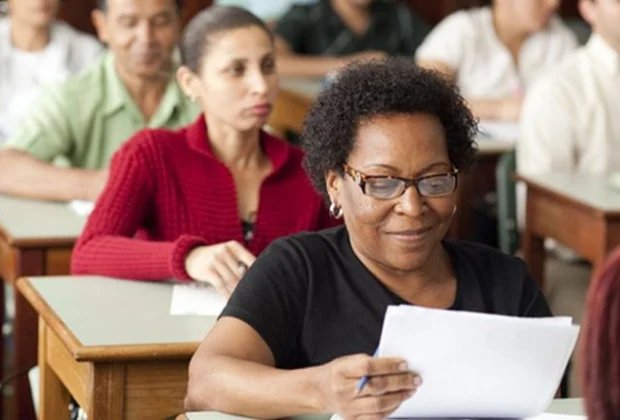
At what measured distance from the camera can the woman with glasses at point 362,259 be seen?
1.95 meters

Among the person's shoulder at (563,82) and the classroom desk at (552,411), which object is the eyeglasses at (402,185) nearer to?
the classroom desk at (552,411)

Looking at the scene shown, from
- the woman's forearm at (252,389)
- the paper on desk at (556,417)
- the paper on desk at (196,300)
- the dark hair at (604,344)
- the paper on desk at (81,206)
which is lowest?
the paper on desk at (81,206)

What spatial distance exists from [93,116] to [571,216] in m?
1.31

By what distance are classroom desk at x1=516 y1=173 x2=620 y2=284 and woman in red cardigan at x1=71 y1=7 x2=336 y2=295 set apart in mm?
939

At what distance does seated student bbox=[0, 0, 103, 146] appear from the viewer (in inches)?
197

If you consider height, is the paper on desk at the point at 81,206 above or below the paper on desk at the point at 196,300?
below

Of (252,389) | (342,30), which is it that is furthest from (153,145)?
(342,30)

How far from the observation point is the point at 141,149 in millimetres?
2832

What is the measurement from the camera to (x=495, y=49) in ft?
18.5

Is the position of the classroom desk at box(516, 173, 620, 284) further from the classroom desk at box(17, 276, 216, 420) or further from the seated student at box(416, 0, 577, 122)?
the seated student at box(416, 0, 577, 122)

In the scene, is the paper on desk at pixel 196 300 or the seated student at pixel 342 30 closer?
the paper on desk at pixel 196 300

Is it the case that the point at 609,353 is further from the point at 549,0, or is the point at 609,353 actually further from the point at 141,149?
the point at 549,0

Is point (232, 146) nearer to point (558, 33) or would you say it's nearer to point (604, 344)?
point (604, 344)

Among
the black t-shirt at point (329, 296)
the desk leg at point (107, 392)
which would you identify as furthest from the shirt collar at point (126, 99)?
the black t-shirt at point (329, 296)
